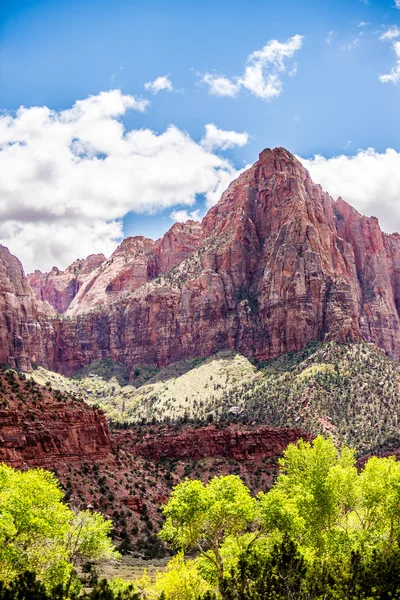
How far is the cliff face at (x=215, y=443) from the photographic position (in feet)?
302

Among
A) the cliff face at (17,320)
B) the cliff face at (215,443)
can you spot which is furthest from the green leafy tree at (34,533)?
the cliff face at (17,320)

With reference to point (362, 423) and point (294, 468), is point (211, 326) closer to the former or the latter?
point (362, 423)

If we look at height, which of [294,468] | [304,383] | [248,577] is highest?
[304,383]

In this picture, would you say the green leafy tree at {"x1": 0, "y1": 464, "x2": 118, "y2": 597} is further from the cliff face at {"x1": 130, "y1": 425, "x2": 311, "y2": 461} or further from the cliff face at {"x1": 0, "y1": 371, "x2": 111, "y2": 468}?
the cliff face at {"x1": 130, "y1": 425, "x2": 311, "y2": 461}

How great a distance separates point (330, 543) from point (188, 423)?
70.6m

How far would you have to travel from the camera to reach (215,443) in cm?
9431

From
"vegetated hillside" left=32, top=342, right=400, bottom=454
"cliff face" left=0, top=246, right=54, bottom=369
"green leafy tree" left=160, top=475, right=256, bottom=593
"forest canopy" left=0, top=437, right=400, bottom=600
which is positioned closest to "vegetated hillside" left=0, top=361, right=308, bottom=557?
"vegetated hillside" left=32, top=342, right=400, bottom=454

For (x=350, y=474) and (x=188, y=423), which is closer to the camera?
(x=350, y=474)

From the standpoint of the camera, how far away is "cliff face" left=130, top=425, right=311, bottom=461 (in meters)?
92.0

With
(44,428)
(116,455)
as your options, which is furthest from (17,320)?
(44,428)

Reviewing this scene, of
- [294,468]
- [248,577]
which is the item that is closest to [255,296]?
[294,468]

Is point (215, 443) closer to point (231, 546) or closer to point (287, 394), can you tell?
point (287, 394)

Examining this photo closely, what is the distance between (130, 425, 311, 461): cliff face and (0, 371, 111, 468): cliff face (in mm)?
19091

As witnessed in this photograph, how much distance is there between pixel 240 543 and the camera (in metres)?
34.5
